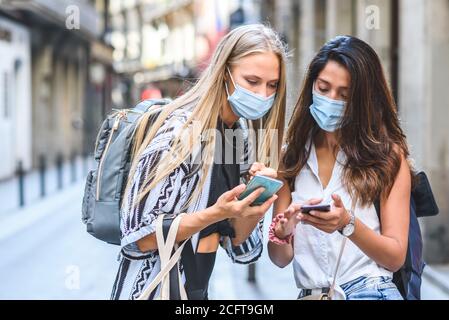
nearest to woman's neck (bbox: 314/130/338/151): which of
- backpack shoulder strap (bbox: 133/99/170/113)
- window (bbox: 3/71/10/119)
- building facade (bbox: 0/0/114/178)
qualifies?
backpack shoulder strap (bbox: 133/99/170/113)

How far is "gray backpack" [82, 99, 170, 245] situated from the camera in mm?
2570

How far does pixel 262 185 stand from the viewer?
2.39 meters

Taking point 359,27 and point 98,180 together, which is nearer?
point 98,180

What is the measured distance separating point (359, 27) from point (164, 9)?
62.1 m

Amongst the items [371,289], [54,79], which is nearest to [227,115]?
[371,289]

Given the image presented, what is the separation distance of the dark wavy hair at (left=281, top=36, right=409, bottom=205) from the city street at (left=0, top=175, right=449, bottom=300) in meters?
2.11

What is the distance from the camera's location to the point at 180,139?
253 centimetres

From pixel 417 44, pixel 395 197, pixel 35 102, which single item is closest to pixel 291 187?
pixel 395 197

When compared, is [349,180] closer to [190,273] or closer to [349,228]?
[349,228]

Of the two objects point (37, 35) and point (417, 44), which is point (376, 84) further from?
point (37, 35)

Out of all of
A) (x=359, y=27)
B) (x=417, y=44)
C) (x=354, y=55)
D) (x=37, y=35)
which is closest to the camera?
(x=354, y=55)

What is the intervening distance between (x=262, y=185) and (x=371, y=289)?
565 mm

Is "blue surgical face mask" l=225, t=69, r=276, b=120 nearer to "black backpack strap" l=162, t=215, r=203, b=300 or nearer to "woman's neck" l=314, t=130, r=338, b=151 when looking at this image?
"woman's neck" l=314, t=130, r=338, b=151

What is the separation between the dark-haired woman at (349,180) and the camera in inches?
105
